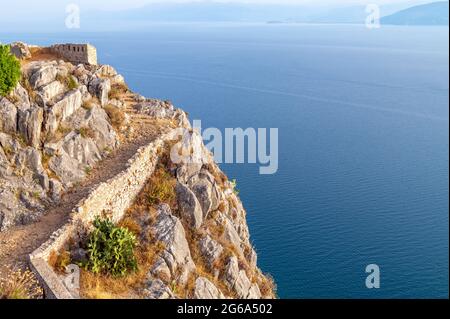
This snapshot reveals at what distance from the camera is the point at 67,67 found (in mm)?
37469

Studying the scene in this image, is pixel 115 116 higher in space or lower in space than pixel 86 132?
higher

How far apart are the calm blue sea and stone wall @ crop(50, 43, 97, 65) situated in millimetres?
35017

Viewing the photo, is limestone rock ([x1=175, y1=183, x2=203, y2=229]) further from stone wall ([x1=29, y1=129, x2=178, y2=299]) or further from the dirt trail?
the dirt trail

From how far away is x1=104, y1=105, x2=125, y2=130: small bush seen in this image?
118 feet

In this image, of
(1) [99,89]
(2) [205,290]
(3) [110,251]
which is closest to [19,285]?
(3) [110,251]

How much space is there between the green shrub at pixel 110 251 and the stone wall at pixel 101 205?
1.17 m

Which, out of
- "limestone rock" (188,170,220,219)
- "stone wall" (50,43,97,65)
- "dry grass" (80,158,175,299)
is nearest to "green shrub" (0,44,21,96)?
"dry grass" (80,158,175,299)

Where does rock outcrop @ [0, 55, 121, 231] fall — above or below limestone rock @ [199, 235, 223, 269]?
above

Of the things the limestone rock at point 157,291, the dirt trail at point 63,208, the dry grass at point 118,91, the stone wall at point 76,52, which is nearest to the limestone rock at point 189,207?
the dirt trail at point 63,208

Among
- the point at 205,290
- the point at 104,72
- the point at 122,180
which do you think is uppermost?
the point at 104,72

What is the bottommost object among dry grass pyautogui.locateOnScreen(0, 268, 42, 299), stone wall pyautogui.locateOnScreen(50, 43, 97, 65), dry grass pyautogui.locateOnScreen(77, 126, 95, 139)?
dry grass pyautogui.locateOnScreen(0, 268, 42, 299)

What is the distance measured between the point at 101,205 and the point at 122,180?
2.45 metres

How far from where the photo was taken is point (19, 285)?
20516 millimetres

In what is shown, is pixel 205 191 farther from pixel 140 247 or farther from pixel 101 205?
pixel 101 205
